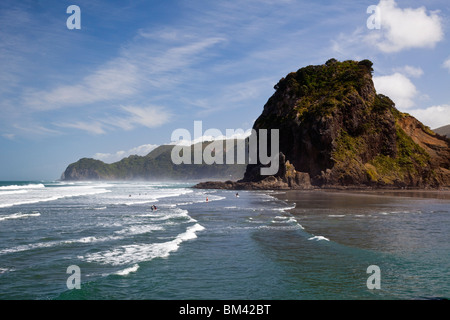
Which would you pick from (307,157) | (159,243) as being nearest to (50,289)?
(159,243)

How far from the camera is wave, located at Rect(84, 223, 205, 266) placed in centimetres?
1474

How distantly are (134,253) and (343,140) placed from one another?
87169 millimetres

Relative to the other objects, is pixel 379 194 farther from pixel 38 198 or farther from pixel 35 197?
pixel 35 197

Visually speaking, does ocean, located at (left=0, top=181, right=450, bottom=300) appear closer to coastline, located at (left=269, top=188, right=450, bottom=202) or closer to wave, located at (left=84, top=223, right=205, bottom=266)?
wave, located at (left=84, top=223, right=205, bottom=266)

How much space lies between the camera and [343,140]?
94625 mm

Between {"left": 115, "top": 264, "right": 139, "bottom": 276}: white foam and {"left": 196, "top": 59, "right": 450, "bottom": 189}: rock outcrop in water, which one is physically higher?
{"left": 196, "top": 59, "right": 450, "bottom": 189}: rock outcrop in water

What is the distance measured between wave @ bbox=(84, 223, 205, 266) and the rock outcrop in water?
73.4m

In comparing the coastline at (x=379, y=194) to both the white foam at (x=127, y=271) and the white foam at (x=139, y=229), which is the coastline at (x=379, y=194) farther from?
the white foam at (x=127, y=271)

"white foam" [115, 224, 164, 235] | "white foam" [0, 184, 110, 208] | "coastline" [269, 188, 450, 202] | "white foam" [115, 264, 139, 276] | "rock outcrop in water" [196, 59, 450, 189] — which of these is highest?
"rock outcrop in water" [196, 59, 450, 189]

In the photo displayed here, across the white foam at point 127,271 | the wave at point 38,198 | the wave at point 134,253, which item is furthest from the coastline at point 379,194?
the white foam at point 127,271

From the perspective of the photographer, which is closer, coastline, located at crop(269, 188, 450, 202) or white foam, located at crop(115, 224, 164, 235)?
white foam, located at crop(115, 224, 164, 235)

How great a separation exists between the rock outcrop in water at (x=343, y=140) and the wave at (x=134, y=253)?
73.4 m

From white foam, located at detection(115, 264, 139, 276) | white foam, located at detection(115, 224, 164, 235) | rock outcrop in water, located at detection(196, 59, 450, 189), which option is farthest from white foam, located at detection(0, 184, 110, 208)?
rock outcrop in water, located at detection(196, 59, 450, 189)
